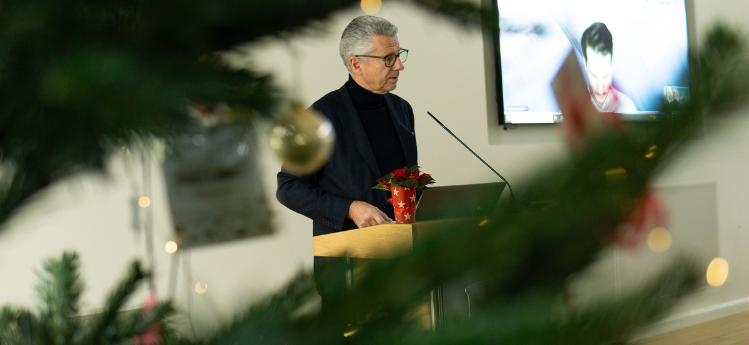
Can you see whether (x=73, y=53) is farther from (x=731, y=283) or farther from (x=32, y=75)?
(x=731, y=283)

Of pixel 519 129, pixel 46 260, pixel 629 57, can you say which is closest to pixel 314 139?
pixel 46 260

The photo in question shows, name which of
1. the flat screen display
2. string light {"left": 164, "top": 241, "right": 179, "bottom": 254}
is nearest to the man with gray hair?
string light {"left": 164, "top": 241, "right": 179, "bottom": 254}

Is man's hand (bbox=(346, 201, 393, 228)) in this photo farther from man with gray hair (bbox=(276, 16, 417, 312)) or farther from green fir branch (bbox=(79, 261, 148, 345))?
green fir branch (bbox=(79, 261, 148, 345))

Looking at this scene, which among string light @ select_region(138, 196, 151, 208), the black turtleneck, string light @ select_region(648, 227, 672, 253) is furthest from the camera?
string light @ select_region(648, 227, 672, 253)

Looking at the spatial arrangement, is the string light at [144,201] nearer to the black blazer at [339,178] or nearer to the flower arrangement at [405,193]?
the black blazer at [339,178]

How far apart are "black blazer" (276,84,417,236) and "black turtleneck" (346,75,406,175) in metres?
0.06

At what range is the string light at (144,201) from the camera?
2.18 meters

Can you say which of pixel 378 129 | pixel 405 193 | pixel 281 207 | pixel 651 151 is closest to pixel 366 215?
pixel 405 193

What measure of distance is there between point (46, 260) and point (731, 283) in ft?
14.8

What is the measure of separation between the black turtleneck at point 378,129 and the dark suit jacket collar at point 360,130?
2cm

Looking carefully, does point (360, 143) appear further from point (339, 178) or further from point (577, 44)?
point (577, 44)

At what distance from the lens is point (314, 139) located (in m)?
1.40

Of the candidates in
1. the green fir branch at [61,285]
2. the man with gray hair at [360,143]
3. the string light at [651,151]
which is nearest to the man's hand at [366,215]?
the man with gray hair at [360,143]

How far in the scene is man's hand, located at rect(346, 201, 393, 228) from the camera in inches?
63.2
